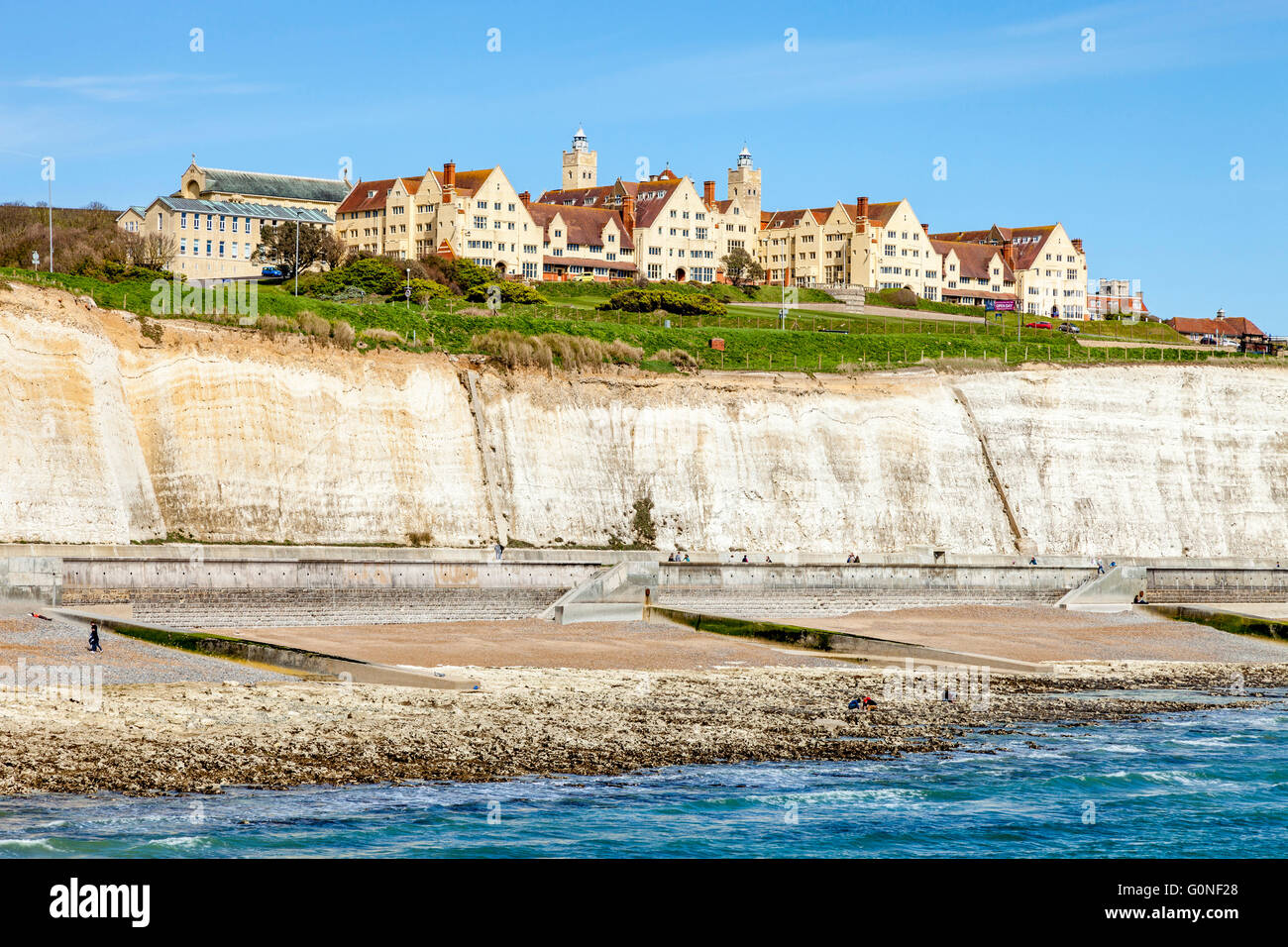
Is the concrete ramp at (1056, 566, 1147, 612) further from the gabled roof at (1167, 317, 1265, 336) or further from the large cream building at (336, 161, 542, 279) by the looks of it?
the gabled roof at (1167, 317, 1265, 336)

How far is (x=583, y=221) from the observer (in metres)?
108

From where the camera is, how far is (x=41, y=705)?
80.8 ft

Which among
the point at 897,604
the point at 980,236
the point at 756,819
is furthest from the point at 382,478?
the point at 980,236

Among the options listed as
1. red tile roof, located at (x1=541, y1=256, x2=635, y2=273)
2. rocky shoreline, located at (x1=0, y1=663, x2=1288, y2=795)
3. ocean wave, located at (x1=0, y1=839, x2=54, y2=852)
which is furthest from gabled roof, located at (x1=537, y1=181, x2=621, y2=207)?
ocean wave, located at (x1=0, y1=839, x2=54, y2=852)

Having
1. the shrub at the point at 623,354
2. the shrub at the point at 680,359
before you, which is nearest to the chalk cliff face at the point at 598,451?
the shrub at the point at 623,354

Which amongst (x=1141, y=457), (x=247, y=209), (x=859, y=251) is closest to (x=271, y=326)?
(x=247, y=209)

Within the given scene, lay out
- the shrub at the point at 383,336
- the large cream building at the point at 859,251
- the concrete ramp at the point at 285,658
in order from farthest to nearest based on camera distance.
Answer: the large cream building at the point at 859,251 → the shrub at the point at 383,336 → the concrete ramp at the point at 285,658

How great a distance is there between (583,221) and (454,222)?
15.7 meters

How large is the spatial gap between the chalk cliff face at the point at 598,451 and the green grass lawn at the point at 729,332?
3.82 m

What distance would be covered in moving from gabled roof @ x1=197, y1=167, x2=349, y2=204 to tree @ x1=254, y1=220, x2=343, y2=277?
1211cm

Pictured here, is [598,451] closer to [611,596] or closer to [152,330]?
[611,596]

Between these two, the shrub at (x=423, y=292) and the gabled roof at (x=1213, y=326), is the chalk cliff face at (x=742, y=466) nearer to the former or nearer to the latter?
the shrub at (x=423, y=292)

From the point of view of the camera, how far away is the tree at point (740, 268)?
111562mm
